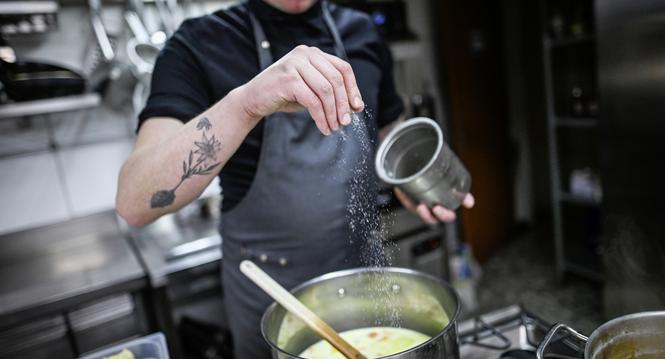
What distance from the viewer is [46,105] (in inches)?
71.4

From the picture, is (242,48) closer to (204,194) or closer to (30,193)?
(204,194)

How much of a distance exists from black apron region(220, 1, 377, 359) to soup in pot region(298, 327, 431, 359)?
24cm

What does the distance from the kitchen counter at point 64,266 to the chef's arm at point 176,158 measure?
0.95 metres

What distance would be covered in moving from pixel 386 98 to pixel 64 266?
5.23 feet

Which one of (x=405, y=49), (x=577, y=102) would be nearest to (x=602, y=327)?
(x=577, y=102)

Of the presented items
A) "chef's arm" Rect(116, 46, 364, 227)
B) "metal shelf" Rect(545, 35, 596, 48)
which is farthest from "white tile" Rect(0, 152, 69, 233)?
"metal shelf" Rect(545, 35, 596, 48)

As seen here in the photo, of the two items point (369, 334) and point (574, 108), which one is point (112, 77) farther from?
point (574, 108)

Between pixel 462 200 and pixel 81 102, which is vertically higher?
pixel 81 102

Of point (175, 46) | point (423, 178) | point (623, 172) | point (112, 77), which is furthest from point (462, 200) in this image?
point (112, 77)

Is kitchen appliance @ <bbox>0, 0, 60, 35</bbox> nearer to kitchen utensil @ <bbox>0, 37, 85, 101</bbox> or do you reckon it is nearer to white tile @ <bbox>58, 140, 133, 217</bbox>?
kitchen utensil @ <bbox>0, 37, 85, 101</bbox>

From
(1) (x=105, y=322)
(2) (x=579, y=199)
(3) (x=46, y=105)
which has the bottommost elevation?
(2) (x=579, y=199)

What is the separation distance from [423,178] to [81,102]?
1562mm

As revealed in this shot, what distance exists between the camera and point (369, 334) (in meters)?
0.96

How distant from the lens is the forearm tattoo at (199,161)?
0.85 m
